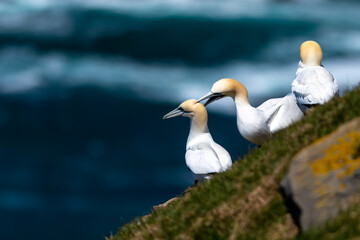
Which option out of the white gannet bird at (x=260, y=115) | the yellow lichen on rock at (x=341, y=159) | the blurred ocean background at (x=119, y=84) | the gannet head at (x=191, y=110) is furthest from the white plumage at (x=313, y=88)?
the blurred ocean background at (x=119, y=84)

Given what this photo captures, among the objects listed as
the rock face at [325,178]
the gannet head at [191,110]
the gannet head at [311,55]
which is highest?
the gannet head at [191,110]

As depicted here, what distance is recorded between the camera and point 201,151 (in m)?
13.8

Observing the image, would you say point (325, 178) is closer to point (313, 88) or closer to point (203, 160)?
point (313, 88)

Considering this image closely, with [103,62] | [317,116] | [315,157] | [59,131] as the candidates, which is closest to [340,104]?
[317,116]

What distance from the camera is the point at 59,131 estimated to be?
67250mm

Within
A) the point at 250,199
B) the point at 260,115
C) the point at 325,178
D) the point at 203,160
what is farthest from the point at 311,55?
the point at 325,178

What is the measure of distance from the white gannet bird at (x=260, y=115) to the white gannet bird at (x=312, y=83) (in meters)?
0.44

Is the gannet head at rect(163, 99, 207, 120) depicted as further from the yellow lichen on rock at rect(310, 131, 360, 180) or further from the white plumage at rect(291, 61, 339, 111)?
the yellow lichen on rock at rect(310, 131, 360, 180)

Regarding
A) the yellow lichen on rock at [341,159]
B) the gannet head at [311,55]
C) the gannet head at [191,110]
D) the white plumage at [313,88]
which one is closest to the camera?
the yellow lichen on rock at [341,159]

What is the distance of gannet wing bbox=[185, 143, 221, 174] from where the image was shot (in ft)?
43.1

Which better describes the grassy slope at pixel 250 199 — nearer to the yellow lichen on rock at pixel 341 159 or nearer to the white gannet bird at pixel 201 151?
the yellow lichen on rock at pixel 341 159

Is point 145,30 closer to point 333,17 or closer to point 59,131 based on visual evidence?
point 59,131

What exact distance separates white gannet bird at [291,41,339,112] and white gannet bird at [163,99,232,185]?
1.77 metres

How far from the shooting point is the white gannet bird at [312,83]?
476 inches
